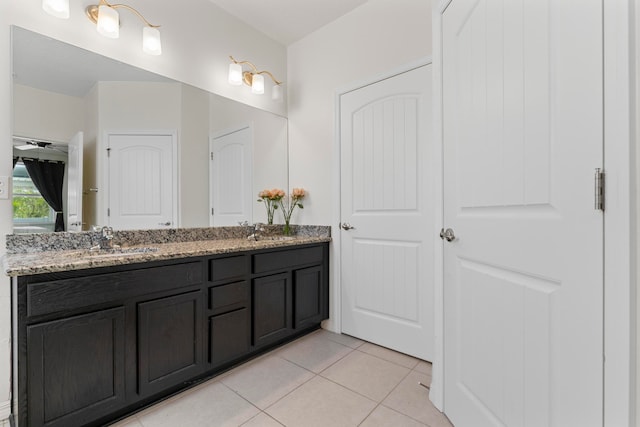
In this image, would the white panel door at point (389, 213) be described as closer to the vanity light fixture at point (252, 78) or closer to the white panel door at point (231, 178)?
the vanity light fixture at point (252, 78)

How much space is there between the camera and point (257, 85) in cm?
260

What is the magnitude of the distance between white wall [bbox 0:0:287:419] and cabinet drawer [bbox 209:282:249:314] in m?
0.96

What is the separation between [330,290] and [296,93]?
1903 mm

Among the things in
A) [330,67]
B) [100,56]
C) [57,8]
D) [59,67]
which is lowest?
[59,67]

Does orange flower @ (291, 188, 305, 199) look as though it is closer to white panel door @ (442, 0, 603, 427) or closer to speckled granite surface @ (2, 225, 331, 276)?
speckled granite surface @ (2, 225, 331, 276)

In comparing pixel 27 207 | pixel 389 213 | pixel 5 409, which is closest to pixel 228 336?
pixel 5 409

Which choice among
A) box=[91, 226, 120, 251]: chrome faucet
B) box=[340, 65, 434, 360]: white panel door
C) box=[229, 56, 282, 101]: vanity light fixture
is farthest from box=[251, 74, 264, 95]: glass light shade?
box=[91, 226, 120, 251]: chrome faucet

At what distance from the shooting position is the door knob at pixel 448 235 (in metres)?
1.40

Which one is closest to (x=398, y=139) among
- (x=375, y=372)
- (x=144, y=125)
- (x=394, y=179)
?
(x=394, y=179)

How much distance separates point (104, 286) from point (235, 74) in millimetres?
1840

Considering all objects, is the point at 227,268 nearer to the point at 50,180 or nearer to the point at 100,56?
the point at 50,180

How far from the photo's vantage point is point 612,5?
2.29 ft

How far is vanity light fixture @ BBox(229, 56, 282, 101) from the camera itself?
7.95 feet

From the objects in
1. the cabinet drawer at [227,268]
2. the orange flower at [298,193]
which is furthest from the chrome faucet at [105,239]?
the orange flower at [298,193]
